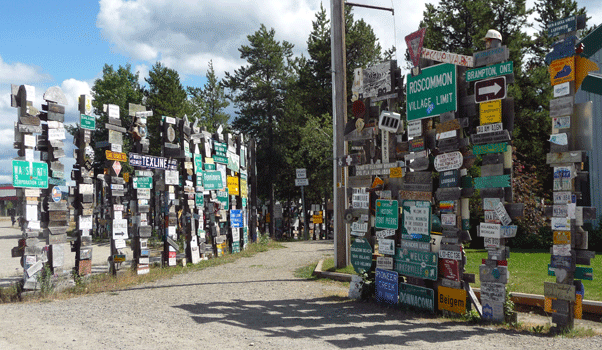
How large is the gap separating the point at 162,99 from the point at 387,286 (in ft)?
96.4

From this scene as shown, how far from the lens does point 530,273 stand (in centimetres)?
1109

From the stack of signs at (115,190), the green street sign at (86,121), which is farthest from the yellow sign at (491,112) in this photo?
the stack of signs at (115,190)

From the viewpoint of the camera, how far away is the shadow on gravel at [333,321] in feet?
20.8

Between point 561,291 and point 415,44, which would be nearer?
point 561,291

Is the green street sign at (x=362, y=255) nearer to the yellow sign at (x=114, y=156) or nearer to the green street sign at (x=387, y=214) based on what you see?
the green street sign at (x=387, y=214)

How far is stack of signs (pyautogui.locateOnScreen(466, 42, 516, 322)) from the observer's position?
6.85 meters

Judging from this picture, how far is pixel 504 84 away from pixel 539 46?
24.3 meters

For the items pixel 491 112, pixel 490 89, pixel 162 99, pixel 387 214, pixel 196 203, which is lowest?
pixel 387 214

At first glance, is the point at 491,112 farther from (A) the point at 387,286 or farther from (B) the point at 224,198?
(B) the point at 224,198

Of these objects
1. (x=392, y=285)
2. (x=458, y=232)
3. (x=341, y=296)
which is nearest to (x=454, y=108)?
(x=458, y=232)

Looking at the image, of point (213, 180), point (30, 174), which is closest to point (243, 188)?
point (213, 180)

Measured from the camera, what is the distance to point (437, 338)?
20.5ft

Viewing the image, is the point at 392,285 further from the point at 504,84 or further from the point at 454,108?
the point at 504,84

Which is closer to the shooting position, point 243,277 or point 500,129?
point 500,129
